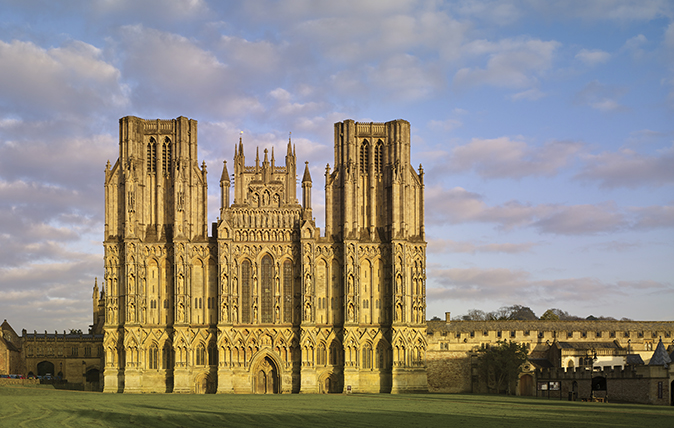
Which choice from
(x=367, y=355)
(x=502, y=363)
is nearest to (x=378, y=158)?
(x=367, y=355)

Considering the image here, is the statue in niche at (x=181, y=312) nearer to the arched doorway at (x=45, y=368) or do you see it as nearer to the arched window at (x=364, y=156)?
the arched window at (x=364, y=156)

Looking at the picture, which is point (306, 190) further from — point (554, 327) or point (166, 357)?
point (554, 327)

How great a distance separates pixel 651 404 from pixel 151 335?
4775cm

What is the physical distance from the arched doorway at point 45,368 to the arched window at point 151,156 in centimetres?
3900

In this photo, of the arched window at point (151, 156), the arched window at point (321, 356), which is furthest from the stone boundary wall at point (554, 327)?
the arched window at point (151, 156)

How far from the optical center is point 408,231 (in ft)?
280

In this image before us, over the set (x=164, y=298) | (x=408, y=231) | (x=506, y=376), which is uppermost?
(x=408, y=231)

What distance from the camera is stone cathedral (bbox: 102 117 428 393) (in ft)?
270

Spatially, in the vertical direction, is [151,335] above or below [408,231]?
below

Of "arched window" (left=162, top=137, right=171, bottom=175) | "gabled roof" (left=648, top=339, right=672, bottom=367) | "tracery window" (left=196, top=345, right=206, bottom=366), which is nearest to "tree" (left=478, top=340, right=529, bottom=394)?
"gabled roof" (left=648, top=339, right=672, bottom=367)

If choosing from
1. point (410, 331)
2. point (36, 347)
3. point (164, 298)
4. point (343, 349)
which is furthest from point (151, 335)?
point (36, 347)

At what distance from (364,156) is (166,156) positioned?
2127 cm

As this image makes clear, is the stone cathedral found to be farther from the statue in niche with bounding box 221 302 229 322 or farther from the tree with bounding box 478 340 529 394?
the tree with bounding box 478 340 529 394

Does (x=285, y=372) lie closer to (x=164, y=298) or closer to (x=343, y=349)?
(x=343, y=349)
